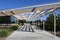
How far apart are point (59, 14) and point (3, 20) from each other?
2309 cm

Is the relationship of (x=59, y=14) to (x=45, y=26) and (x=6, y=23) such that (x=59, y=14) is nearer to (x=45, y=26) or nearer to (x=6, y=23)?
(x=45, y=26)

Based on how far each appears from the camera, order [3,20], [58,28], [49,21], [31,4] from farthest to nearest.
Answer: [3,20] → [49,21] → [58,28] → [31,4]

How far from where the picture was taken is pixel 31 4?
19.0 meters

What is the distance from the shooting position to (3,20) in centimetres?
4922

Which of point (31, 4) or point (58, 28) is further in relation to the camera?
point (58, 28)

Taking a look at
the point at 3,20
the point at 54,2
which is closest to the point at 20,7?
the point at 54,2

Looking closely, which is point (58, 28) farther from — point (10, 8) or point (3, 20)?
point (3, 20)

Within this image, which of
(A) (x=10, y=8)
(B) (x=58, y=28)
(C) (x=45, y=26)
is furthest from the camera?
(C) (x=45, y=26)

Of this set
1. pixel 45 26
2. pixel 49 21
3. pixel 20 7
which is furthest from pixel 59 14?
pixel 20 7

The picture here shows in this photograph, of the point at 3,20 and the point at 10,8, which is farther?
the point at 3,20

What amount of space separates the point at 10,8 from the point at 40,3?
162 inches

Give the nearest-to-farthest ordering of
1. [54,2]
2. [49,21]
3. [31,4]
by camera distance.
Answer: [54,2]
[31,4]
[49,21]

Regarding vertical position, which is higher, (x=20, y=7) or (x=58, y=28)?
(x=20, y=7)

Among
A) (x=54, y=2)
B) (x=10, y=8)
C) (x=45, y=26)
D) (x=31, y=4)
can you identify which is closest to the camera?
(x=54, y=2)
